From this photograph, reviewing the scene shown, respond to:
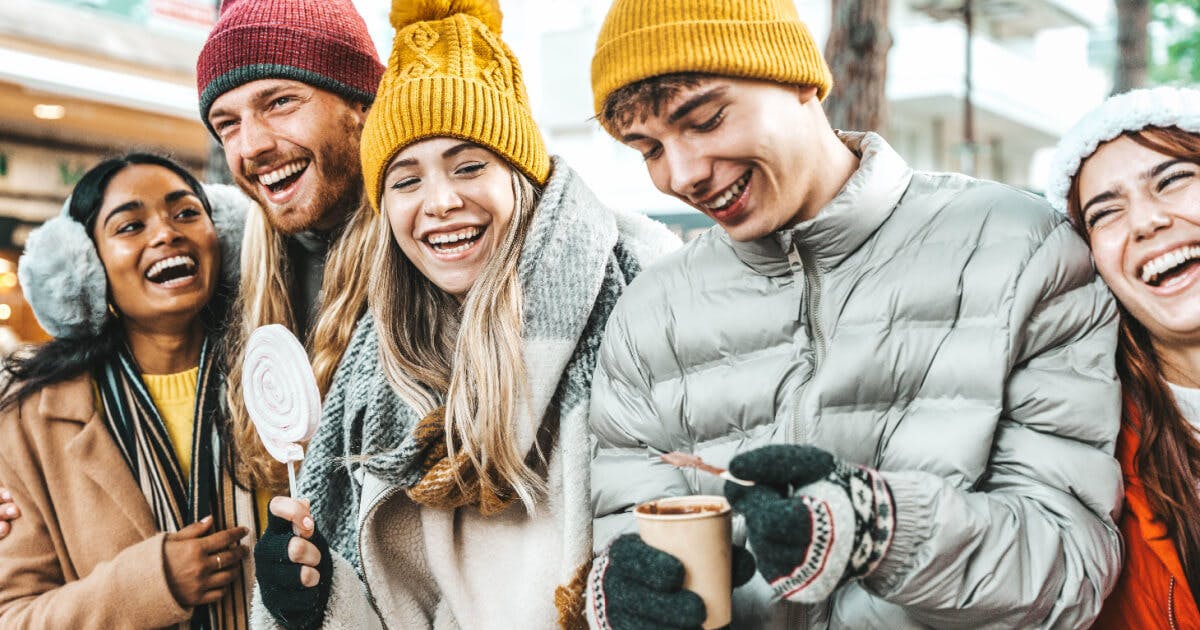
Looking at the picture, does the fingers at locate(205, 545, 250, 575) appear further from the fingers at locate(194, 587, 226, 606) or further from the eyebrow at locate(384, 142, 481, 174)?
the eyebrow at locate(384, 142, 481, 174)

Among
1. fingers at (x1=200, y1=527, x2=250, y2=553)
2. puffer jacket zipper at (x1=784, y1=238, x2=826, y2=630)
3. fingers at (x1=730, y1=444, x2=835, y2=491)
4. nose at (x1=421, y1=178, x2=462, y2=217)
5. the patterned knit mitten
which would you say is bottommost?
fingers at (x1=200, y1=527, x2=250, y2=553)

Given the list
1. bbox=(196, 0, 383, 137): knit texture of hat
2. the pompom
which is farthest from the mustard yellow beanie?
bbox=(196, 0, 383, 137): knit texture of hat

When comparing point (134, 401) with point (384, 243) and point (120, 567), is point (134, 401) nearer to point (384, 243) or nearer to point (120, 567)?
point (120, 567)

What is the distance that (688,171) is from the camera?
221 cm

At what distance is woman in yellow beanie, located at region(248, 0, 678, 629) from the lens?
2.73 metres

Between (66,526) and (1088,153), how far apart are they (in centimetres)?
306

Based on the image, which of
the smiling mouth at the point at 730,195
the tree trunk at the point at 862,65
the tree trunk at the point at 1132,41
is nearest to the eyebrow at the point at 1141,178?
the smiling mouth at the point at 730,195

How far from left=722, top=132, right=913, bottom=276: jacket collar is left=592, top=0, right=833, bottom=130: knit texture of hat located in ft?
0.82

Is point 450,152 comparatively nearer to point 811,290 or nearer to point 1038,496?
point 811,290

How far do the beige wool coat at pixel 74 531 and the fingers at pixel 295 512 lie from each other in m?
0.70

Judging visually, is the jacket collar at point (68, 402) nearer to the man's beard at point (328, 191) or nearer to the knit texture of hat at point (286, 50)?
the man's beard at point (328, 191)

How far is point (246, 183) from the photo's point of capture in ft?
11.1

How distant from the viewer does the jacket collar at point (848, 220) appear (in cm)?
219

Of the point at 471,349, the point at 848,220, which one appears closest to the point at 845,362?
the point at 848,220
